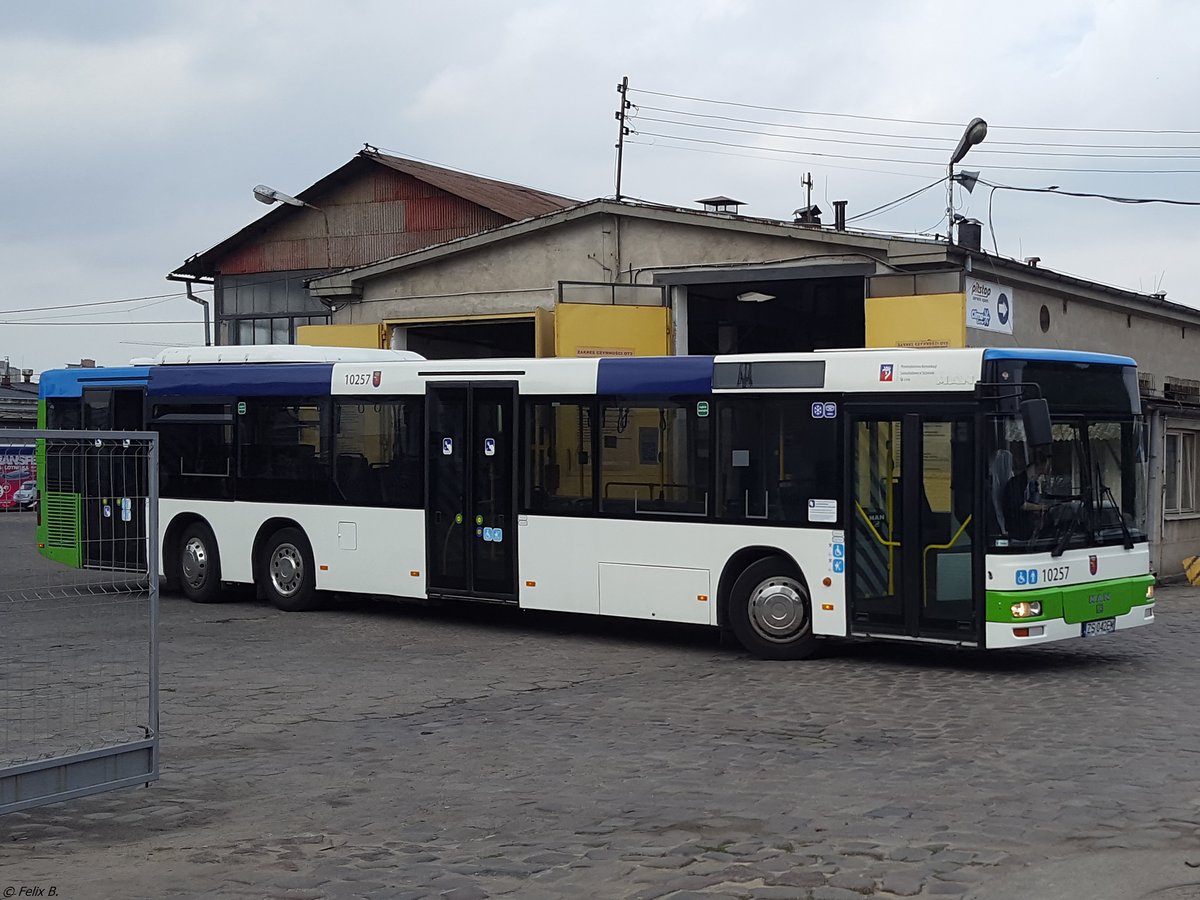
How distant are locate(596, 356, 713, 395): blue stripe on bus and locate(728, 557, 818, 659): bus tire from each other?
187 centimetres

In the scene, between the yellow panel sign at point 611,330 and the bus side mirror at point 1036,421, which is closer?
the bus side mirror at point 1036,421

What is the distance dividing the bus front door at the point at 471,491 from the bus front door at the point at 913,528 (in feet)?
13.5

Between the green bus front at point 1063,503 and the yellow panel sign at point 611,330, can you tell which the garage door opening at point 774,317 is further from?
the green bus front at point 1063,503

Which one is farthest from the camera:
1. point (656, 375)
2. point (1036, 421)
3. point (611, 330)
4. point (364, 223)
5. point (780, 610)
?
point (364, 223)

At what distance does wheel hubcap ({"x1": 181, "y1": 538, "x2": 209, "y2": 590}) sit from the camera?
19359mm

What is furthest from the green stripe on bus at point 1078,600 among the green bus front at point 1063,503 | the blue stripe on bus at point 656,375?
the blue stripe on bus at point 656,375

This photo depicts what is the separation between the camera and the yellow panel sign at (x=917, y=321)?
22766mm

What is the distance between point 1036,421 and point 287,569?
9.51 metres

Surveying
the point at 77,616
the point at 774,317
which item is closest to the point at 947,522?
the point at 77,616

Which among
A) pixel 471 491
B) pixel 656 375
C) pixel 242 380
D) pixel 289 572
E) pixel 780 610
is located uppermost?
pixel 242 380

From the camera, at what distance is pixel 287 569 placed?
729 inches

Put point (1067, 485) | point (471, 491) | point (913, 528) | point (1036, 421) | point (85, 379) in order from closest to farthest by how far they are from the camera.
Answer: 1. point (1036, 421)
2. point (913, 528)
3. point (1067, 485)
4. point (471, 491)
5. point (85, 379)

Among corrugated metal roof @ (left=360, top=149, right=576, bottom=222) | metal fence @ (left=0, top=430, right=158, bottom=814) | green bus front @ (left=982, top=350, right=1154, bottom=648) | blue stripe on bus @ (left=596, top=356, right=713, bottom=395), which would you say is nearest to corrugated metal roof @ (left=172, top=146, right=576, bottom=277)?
corrugated metal roof @ (left=360, top=149, right=576, bottom=222)

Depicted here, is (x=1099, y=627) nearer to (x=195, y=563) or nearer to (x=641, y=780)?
(x=641, y=780)
